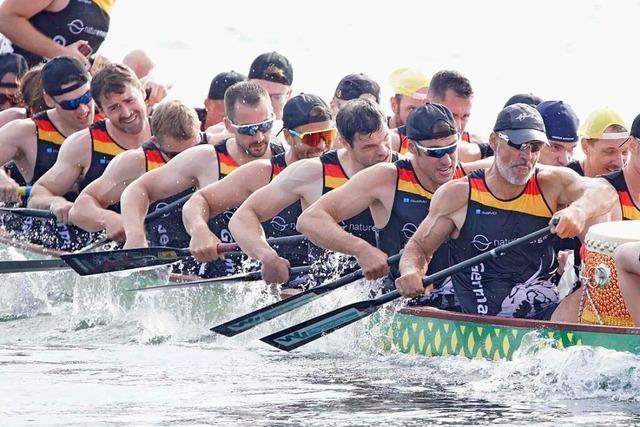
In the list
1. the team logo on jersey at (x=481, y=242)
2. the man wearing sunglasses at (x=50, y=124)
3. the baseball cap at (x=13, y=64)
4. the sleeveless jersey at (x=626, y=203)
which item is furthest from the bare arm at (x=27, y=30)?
the sleeveless jersey at (x=626, y=203)

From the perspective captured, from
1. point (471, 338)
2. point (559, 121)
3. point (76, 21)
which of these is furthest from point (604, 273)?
point (76, 21)

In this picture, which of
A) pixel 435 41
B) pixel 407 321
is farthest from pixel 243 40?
pixel 407 321

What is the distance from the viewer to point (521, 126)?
23.2 ft

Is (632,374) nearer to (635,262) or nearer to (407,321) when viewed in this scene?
(635,262)

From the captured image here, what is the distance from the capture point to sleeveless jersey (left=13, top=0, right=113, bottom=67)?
11.4 metres

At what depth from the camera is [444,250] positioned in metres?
7.67

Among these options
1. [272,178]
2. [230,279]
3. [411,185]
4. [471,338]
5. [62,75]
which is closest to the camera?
[471,338]

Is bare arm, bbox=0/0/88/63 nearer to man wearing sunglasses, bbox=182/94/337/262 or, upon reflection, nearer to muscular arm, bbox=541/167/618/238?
man wearing sunglasses, bbox=182/94/337/262

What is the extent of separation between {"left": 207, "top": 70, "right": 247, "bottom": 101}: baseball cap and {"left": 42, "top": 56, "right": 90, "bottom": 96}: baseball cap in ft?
3.01

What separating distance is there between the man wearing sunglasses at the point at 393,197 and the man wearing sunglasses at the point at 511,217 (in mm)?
334

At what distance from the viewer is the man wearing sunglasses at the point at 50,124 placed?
1043cm

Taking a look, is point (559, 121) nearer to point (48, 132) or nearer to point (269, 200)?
point (269, 200)

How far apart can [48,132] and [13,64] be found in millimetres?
1005

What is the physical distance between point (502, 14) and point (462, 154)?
1508 cm
